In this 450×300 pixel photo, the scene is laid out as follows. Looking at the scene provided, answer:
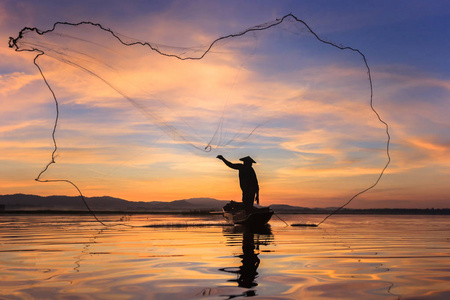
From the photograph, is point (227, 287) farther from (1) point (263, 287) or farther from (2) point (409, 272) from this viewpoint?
(2) point (409, 272)

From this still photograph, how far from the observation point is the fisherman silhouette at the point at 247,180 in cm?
2994

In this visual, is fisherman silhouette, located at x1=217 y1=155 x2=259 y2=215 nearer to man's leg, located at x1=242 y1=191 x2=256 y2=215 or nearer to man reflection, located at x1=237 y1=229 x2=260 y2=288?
man's leg, located at x1=242 y1=191 x2=256 y2=215

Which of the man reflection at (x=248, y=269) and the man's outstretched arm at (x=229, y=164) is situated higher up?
the man's outstretched arm at (x=229, y=164)

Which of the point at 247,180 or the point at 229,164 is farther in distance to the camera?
the point at 247,180

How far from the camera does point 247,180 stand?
30.5 metres

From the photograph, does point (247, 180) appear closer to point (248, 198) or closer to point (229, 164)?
point (248, 198)

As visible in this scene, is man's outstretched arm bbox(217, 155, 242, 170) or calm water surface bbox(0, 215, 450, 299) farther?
man's outstretched arm bbox(217, 155, 242, 170)

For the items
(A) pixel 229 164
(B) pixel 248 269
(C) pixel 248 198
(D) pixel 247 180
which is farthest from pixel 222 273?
(C) pixel 248 198

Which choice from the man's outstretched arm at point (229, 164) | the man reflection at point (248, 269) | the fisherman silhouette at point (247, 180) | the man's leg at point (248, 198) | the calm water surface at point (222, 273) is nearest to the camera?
the calm water surface at point (222, 273)

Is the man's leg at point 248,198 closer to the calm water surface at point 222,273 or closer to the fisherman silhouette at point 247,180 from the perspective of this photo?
the fisherman silhouette at point 247,180

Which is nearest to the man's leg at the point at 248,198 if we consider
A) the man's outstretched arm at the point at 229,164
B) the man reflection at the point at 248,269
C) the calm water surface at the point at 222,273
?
the man's outstretched arm at the point at 229,164

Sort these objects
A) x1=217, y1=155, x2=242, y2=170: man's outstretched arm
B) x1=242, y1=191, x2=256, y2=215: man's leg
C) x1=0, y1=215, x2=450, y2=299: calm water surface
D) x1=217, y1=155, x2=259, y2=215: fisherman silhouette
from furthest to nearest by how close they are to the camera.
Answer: x1=242, y1=191, x2=256, y2=215: man's leg, x1=217, y1=155, x2=259, y2=215: fisherman silhouette, x1=217, y1=155, x2=242, y2=170: man's outstretched arm, x1=0, y1=215, x2=450, y2=299: calm water surface

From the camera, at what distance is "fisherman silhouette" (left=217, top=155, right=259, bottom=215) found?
29.9 metres

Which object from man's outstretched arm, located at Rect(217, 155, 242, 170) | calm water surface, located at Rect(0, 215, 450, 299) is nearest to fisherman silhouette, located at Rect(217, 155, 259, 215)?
man's outstretched arm, located at Rect(217, 155, 242, 170)
